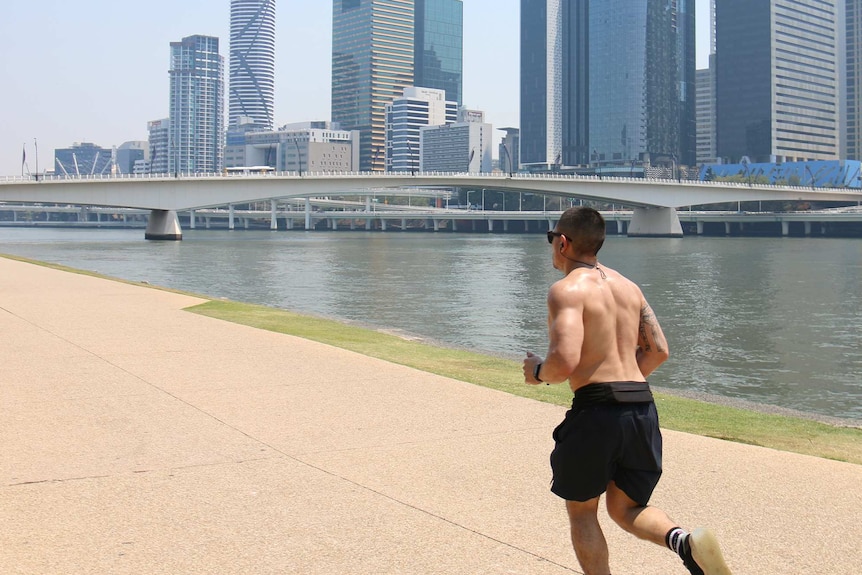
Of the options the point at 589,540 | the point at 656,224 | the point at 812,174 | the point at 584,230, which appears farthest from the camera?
the point at 812,174

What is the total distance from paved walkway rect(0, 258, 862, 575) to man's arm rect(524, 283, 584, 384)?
117cm

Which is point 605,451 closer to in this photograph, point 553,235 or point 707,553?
point 707,553

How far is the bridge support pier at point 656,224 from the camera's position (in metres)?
111

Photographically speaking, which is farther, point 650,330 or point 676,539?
point 650,330

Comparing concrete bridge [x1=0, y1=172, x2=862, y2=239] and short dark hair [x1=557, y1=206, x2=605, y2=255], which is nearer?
short dark hair [x1=557, y1=206, x2=605, y2=255]

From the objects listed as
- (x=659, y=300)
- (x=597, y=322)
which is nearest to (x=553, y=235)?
(x=597, y=322)

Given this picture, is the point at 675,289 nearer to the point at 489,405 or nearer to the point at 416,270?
the point at 416,270

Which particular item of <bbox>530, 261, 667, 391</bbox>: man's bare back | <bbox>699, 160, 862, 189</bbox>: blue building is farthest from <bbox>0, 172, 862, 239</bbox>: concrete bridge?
<bbox>530, 261, 667, 391</bbox>: man's bare back

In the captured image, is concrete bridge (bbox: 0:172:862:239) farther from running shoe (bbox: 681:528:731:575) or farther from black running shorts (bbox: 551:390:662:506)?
running shoe (bbox: 681:528:731:575)

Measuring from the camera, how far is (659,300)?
3366 centimetres

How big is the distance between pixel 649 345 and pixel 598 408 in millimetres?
522

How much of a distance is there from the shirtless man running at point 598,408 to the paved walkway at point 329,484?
1.83 ft

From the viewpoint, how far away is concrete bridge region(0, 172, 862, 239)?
84.6 meters

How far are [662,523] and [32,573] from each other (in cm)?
310
